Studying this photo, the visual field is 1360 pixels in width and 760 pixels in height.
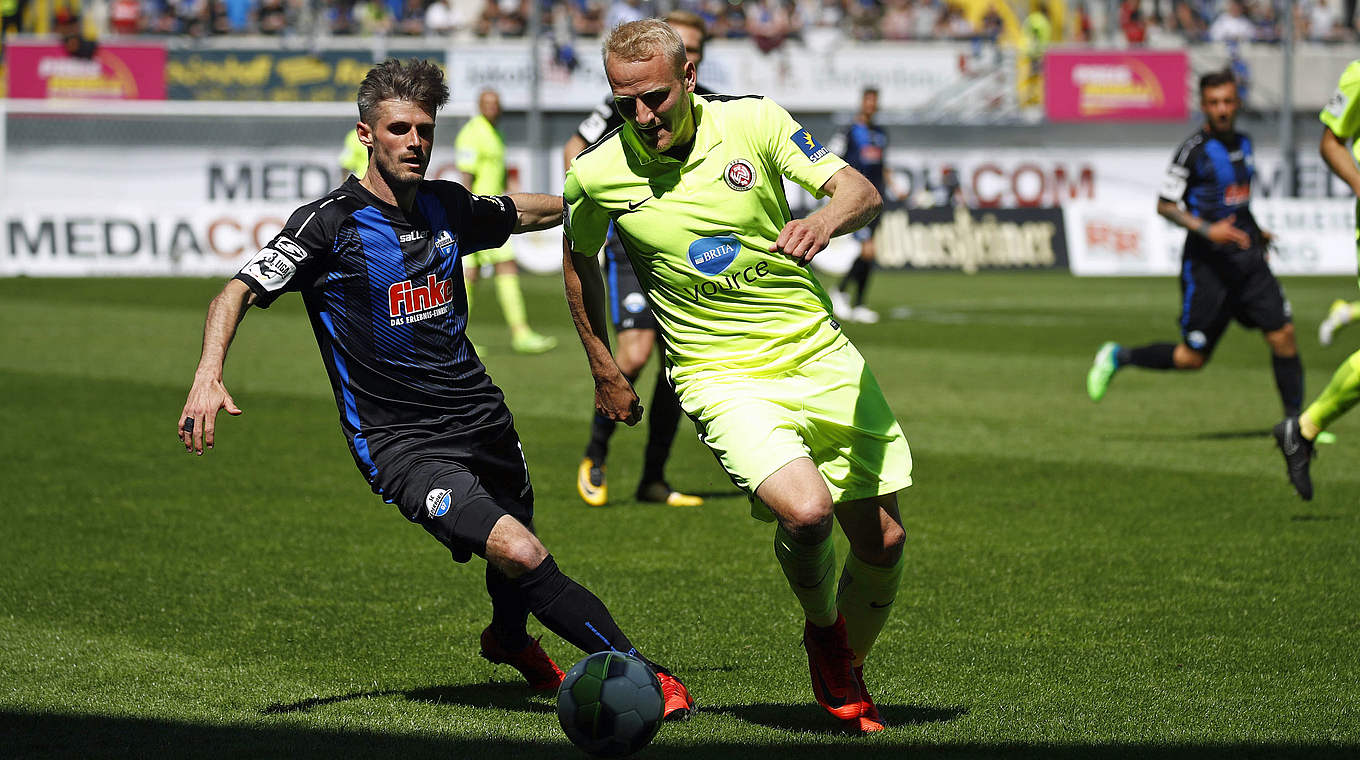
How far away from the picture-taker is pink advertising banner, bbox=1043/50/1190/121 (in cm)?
3366

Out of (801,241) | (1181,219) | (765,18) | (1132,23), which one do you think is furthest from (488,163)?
(1132,23)

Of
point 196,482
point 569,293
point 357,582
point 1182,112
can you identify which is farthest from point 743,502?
point 1182,112

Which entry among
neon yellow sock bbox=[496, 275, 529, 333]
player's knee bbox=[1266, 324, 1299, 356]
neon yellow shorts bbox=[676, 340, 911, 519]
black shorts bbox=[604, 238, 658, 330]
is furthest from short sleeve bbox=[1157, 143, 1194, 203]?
neon yellow sock bbox=[496, 275, 529, 333]

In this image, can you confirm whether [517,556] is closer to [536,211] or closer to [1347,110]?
[536,211]

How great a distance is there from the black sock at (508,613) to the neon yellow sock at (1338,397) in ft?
13.6

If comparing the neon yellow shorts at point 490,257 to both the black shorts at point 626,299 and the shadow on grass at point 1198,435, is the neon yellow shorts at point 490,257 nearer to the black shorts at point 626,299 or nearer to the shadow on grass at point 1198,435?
the shadow on grass at point 1198,435

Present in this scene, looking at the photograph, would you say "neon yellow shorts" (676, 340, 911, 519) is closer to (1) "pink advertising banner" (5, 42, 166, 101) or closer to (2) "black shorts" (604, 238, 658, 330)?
(2) "black shorts" (604, 238, 658, 330)

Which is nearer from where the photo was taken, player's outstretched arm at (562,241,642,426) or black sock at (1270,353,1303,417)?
player's outstretched arm at (562,241,642,426)

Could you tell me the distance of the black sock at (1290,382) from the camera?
31.2ft

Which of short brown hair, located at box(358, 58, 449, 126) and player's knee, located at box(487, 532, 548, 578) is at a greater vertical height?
short brown hair, located at box(358, 58, 449, 126)

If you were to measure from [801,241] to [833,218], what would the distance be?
243mm

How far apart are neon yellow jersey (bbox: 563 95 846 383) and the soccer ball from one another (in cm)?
88

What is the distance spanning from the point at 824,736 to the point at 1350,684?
1.70 metres

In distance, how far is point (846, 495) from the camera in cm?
431
